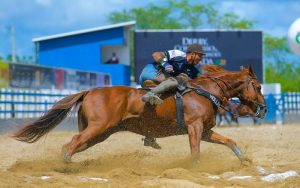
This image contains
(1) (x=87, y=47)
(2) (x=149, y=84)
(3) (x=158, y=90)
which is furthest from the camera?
(1) (x=87, y=47)

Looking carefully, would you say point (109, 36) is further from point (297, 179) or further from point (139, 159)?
point (297, 179)

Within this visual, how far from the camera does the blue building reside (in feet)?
130

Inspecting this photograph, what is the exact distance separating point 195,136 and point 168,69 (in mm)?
1112

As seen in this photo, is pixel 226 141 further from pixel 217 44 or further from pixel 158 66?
pixel 217 44

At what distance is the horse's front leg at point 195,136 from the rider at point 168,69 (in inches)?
24.1

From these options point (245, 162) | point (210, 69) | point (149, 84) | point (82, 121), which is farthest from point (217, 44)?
point (82, 121)

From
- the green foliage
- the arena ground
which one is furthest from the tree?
the arena ground

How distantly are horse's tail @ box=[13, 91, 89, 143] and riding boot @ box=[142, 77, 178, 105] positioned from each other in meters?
0.98

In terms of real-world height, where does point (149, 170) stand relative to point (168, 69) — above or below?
below

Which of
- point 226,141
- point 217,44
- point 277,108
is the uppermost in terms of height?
point 217,44

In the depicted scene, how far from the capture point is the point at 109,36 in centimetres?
3984

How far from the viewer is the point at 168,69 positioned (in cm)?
995

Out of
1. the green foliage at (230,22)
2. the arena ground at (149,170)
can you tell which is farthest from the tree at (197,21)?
the arena ground at (149,170)

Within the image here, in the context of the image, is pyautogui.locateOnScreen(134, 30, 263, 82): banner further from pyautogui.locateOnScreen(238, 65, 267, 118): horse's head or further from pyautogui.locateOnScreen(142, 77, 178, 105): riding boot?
pyautogui.locateOnScreen(142, 77, 178, 105): riding boot
